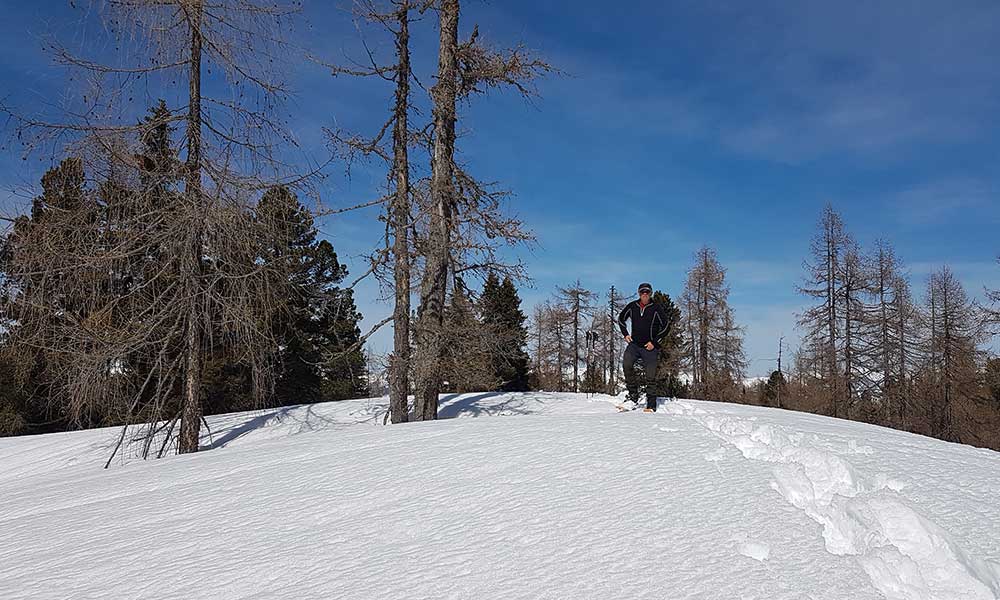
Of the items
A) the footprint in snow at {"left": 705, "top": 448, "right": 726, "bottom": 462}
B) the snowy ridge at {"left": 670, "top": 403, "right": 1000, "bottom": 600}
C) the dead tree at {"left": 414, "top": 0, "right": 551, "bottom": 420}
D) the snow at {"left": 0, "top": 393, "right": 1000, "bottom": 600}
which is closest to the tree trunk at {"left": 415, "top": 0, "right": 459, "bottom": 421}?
the dead tree at {"left": 414, "top": 0, "right": 551, "bottom": 420}

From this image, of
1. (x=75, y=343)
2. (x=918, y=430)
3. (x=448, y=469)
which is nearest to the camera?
(x=448, y=469)

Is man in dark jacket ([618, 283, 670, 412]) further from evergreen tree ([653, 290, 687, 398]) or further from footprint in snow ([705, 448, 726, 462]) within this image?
evergreen tree ([653, 290, 687, 398])

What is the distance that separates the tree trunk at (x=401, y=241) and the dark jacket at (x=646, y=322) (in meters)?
3.92

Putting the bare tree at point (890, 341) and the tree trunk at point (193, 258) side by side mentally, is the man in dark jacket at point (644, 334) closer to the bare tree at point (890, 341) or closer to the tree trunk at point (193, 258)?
the tree trunk at point (193, 258)

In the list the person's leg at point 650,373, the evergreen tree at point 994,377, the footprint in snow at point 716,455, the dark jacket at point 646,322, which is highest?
the dark jacket at point 646,322

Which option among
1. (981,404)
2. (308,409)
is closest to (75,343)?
(308,409)

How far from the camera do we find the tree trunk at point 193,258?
7.18 meters

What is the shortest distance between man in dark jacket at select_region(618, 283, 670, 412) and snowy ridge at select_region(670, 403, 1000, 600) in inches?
154

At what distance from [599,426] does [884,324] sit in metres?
26.8

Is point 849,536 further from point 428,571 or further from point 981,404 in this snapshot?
point 981,404

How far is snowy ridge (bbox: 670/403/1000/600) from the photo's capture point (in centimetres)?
210

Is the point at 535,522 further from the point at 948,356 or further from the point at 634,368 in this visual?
the point at 948,356

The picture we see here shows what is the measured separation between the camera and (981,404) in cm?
2569

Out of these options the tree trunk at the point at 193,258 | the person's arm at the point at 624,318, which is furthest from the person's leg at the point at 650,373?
the tree trunk at the point at 193,258
